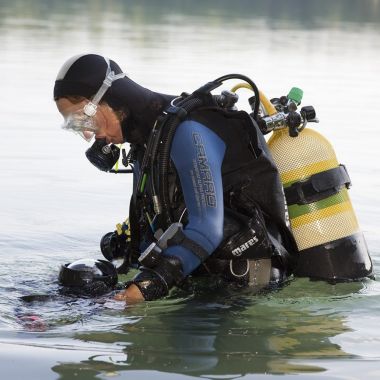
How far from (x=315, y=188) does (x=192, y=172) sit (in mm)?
828

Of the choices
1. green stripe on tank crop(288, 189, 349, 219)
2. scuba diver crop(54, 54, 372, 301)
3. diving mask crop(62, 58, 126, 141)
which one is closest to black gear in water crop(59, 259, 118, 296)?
scuba diver crop(54, 54, 372, 301)

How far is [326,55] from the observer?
19.6 meters

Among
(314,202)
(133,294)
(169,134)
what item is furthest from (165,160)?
(314,202)

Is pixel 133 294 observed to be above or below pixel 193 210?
below

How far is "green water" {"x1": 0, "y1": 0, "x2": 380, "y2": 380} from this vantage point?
4410mm

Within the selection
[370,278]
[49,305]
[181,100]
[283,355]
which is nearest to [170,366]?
[283,355]

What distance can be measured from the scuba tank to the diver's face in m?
0.75

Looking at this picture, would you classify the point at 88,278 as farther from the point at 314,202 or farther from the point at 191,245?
the point at 314,202

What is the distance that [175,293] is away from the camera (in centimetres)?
537

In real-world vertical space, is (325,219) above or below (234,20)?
below

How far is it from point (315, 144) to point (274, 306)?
82 cm

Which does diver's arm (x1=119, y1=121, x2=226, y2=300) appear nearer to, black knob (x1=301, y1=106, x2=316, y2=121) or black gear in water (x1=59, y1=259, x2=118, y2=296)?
black gear in water (x1=59, y1=259, x2=118, y2=296)

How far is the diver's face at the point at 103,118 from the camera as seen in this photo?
16.6ft

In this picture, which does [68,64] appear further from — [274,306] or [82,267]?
[274,306]
